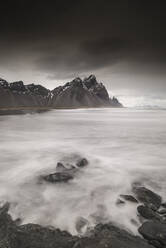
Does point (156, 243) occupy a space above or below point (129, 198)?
above

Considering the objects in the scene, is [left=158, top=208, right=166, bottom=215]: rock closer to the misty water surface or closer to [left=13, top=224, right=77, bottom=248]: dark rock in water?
the misty water surface

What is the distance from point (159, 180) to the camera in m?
7.76

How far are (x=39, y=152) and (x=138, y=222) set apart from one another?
29.1 ft

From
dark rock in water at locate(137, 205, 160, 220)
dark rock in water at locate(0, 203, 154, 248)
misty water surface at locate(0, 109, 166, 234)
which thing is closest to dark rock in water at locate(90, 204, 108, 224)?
misty water surface at locate(0, 109, 166, 234)

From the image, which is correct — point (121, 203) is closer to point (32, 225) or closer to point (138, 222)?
point (138, 222)

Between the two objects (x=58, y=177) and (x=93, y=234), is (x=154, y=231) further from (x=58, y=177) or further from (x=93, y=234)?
(x=58, y=177)

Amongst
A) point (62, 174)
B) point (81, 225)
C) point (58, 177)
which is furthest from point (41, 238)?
point (62, 174)

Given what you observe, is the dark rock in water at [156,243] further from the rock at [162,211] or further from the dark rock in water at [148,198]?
the dark rock in water at [148,198]

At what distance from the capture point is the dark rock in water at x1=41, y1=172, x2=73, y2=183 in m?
7.36

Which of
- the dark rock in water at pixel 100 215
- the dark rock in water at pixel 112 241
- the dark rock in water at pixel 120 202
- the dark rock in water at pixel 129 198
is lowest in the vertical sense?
the dark rock in water at pixel 100 215

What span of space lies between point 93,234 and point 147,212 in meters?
1.82

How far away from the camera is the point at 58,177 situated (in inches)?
295

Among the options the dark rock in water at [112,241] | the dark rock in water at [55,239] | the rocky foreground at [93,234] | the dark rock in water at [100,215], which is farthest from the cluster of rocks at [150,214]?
the dark rock in water at [100,215]

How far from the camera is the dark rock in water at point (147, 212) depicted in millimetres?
5012
